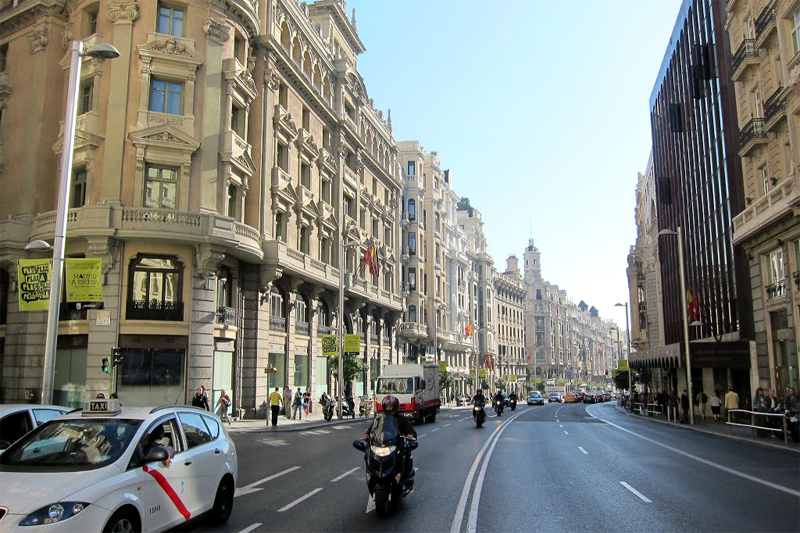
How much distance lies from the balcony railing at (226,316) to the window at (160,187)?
5.40 metres

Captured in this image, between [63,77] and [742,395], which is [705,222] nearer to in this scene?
[742,395]

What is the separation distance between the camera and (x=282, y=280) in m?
37.3

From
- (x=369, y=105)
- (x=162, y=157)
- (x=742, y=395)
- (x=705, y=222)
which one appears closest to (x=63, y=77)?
(x=162, y=157)

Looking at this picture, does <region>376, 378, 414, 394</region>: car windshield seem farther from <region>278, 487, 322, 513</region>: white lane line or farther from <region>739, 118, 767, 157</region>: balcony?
<region>278, 487, 322, 513</region>: white lane line

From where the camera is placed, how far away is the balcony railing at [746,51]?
1095 inches

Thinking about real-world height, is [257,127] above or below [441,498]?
above

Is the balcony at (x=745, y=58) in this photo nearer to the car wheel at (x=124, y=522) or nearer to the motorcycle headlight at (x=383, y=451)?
the motorcycle headlight at (x=383, y=451)

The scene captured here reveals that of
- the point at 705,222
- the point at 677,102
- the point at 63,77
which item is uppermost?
the point at 677,102

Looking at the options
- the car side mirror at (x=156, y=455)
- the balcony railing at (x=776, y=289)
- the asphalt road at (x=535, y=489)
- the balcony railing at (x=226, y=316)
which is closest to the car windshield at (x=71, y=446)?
the car side mirror at (x=156, y=455)

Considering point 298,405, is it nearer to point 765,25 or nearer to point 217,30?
point 217,30

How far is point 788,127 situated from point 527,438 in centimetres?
1578

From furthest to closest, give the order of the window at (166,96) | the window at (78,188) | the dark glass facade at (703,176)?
the dark glass facade at (703,176) → the window at (166,96) → the window at (78,188)

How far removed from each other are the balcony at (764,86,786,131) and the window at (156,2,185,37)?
86.5 ft

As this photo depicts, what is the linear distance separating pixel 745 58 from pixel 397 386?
22343 millimetres
